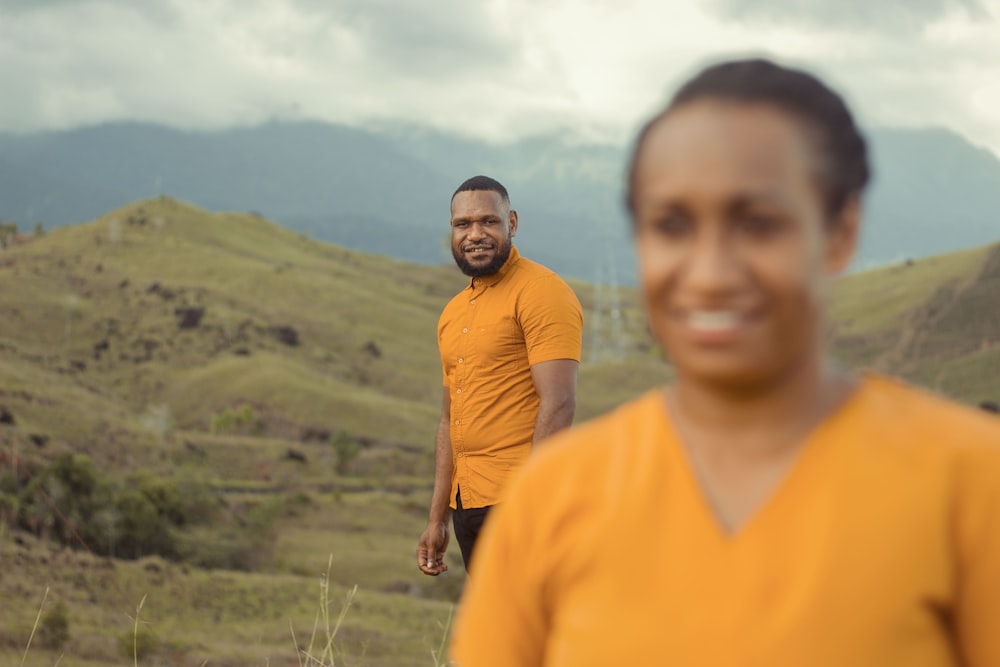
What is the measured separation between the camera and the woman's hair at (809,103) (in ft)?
5.08

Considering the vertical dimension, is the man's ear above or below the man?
above

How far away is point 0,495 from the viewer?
44.7m

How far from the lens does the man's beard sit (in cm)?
546

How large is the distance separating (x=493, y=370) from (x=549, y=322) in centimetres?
35

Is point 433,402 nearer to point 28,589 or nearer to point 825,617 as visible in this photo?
point 28,589

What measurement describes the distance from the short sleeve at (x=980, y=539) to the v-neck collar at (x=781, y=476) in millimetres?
171

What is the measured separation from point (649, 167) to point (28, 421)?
2586 inches

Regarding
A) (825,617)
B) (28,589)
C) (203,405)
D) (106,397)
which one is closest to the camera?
(825,617)

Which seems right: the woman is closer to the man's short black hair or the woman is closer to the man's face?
the man's face

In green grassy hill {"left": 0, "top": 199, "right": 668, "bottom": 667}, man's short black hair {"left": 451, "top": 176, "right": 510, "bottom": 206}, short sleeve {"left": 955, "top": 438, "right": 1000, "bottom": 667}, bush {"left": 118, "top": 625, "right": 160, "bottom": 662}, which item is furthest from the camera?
green grassy hill {"left": 0, "top": 199, "right": 668, "bottom": 667}

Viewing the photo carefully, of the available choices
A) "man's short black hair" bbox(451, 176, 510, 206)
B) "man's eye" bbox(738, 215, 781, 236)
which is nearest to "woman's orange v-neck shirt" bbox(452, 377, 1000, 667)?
"man's eye" bbox(738, 215, 781, 236)

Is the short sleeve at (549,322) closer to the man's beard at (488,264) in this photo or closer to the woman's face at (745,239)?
the man's beard at (488,264)

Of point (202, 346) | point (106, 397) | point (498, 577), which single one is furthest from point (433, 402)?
point (498, 577)

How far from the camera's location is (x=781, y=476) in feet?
5.08
